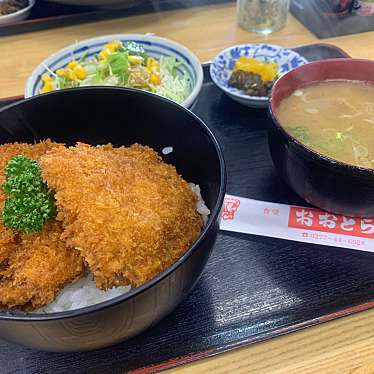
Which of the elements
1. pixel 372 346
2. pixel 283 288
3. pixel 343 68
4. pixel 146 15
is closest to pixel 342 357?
pixel 372 346

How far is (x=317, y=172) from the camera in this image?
114 centimetres

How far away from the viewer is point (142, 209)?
1.00 metres

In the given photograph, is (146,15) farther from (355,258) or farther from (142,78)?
(355,258)

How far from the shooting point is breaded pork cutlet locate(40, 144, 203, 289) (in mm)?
919

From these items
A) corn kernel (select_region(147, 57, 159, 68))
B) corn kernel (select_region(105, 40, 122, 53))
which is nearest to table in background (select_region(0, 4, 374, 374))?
corn kernel (select_region(147, 57, 159, 68))

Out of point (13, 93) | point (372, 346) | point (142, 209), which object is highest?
point (142, 209)

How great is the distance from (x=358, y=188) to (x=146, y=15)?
1.79m

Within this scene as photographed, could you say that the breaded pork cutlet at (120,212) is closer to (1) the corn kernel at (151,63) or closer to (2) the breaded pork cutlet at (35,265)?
(2) the breaded pork cutlet at (35,265)

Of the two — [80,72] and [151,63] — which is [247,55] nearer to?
[151,63]

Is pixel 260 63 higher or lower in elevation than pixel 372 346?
higher

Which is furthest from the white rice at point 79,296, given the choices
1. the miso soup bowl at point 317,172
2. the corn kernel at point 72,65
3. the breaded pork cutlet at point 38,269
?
the corn kernel at point 72,65

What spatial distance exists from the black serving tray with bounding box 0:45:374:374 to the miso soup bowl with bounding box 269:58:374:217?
0.36 feet

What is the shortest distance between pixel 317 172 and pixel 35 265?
2.39 ft

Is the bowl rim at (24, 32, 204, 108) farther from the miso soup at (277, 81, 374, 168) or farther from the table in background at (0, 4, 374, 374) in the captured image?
the miso soup at (277, 81, 374, 168)
